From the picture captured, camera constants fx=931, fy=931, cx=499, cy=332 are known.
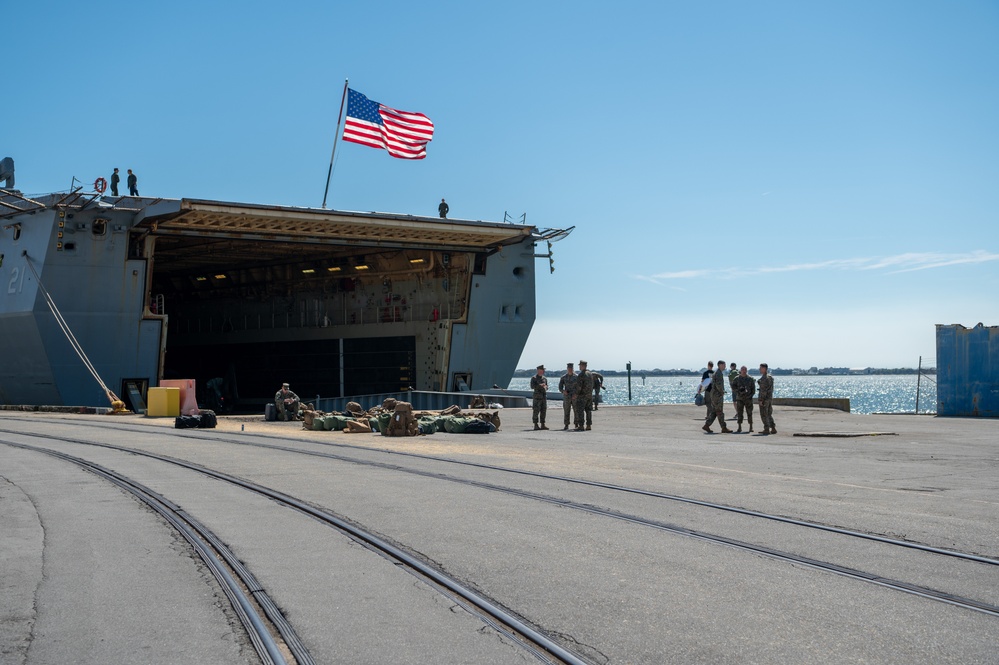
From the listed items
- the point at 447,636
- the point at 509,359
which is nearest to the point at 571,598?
the point at 447,636

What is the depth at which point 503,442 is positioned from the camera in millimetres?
20812

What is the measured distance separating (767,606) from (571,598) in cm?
129

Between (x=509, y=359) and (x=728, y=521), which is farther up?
(x=509, y=359)

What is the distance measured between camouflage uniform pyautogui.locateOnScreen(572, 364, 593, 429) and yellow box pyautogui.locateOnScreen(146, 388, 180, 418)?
49.3 feet

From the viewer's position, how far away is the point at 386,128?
33.7 meters

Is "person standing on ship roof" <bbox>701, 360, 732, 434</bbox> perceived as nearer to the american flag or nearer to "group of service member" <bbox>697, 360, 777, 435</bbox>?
"group of service member" <bbox>697, 360, 777, 435</bbox>

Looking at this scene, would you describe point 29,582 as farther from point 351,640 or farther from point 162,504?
point 162,504

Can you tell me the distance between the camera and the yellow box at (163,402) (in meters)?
31.8

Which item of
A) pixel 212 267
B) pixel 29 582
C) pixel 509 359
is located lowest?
pixel 29 582

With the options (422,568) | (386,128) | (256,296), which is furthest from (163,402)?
(422,568)

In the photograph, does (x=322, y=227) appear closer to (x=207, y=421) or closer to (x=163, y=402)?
(x=163, y=402)

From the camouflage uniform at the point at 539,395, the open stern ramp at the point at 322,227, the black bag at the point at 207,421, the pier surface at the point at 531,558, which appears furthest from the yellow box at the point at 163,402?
the pier surface at the point at 531,558

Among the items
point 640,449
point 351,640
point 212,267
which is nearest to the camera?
point 351,640

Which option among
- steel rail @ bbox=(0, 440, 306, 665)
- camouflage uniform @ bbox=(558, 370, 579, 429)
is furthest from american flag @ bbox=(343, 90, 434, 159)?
steel rail @ bbox=(0, 440, 306, 665)
